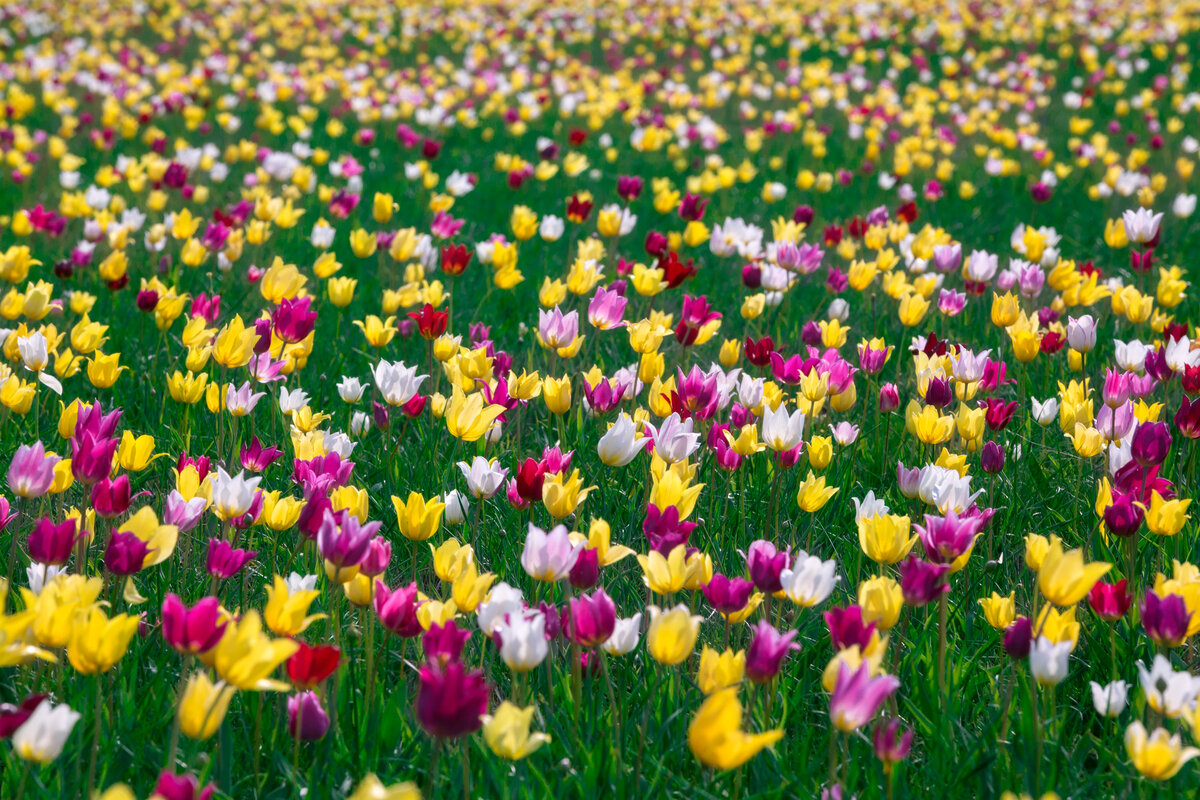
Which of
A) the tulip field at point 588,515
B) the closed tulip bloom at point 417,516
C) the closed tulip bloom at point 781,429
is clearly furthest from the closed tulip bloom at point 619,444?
the closed tulip bloom at point 417,516

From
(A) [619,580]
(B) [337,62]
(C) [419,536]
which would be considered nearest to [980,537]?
(A) [619,580]

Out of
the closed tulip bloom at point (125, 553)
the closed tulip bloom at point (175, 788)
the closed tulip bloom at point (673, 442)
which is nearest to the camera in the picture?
the closed tulip bloom at point (175, 788)

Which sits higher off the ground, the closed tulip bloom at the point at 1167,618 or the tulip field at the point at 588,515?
the closed tulip bloom at the point at 1167,618

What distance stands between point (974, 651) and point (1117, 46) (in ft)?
44.8

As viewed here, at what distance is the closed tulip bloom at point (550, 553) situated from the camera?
1942 millimetres

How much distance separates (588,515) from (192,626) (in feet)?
4.68

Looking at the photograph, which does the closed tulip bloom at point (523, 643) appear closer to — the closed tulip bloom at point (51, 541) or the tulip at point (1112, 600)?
the closed tulip bloom at point (51, 541)

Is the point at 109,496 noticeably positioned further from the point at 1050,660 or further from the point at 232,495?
the point at 1050,660

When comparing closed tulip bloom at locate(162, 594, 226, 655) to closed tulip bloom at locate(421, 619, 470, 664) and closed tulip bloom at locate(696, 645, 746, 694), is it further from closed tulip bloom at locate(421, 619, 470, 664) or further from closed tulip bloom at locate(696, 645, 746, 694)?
closed tulip bloom at locate(696, 645, 746, 694)

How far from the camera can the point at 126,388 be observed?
145 inches

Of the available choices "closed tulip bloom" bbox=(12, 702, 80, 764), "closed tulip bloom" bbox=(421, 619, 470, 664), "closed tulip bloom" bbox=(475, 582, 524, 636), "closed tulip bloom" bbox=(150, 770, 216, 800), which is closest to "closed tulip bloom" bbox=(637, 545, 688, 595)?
"closed tulip bloom" bbox=(475, 582, 524, 636)

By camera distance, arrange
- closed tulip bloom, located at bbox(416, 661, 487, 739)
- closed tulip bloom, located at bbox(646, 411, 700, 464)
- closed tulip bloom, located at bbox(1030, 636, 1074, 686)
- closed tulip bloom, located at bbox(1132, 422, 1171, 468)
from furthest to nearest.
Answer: closed tulip bloom, located at bbox(646, 411, 700, 464)
closed tulip bloom, located at bbox(1132, 422, 1171, 468)
closed tulip bloom, located at bbox(1030, 636, 1074, 686)
closed tulip bloom, located at bbox(416, 661, 487, 739)

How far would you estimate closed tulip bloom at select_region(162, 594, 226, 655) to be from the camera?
1568mm

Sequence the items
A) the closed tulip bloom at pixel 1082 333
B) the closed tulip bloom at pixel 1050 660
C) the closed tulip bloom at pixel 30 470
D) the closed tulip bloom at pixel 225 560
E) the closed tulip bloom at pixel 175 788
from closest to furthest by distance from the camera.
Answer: the closed tulip bloom at pixel 175 788, the closed tulip bloom at pixel 1050 660, the closed tulip bloom at pixel 225 560, the closed tulip bloom at pixel 30 470, the closed tulip bloom at pixel 1082 333
